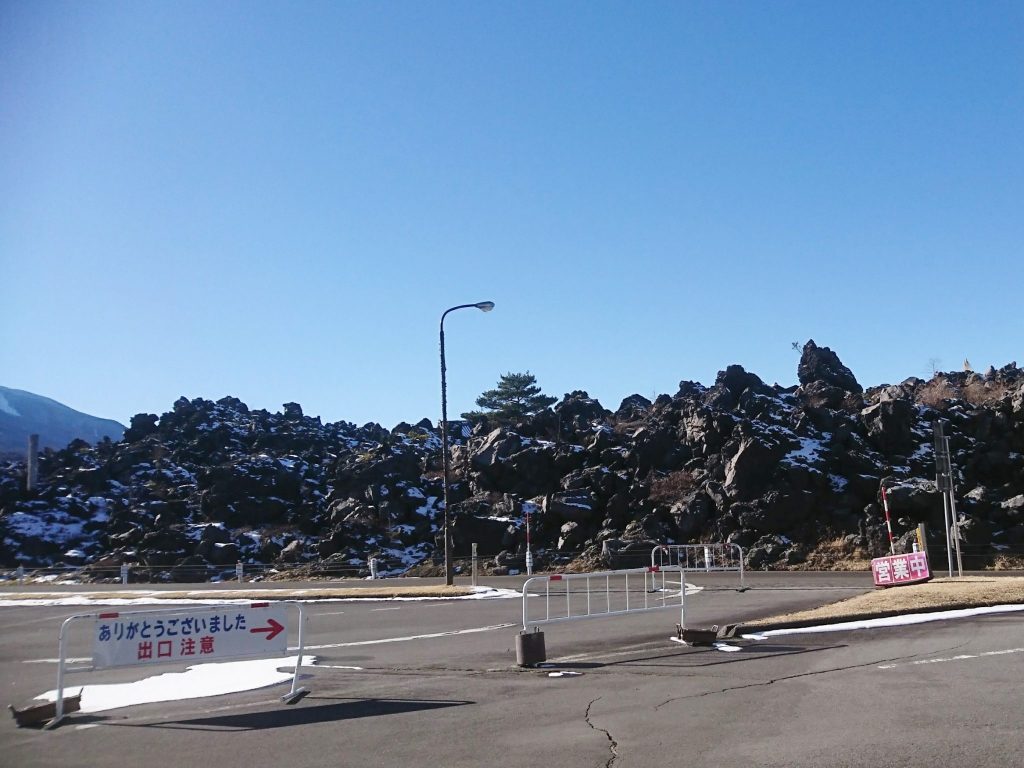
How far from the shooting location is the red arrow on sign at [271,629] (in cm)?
986

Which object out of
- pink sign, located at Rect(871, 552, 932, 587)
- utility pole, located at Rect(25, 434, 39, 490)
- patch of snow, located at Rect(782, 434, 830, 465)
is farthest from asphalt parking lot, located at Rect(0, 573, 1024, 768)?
utility pole, located at Rect(25, 434, 39, 490)

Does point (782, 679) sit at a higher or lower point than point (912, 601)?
lower

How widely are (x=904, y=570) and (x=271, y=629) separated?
55.4 ft

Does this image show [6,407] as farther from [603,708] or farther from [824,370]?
[603,708]

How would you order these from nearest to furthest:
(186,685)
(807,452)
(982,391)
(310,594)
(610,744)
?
1. (610,744)
2. (186,685)
3. (310,594)
4. (807,452)
5. (982,391)

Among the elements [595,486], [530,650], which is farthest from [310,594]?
[595,486]

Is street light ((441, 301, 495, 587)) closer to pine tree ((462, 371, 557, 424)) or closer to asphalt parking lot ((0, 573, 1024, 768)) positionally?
asphalt parking lot ((0, 573, 1024, 768))

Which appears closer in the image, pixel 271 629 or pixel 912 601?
pixel 271 629

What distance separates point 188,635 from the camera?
947 cm

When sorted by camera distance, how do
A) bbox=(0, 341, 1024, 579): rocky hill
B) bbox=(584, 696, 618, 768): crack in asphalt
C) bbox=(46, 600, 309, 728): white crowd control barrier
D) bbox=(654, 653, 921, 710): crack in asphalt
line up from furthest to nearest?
bbox=(0, 341, 1024, 579): rocky hill
bbox=(46, 600, 309, 728): white crowd control barrier
bbox=(654, 653, 921, 710): crack in asphalt
bbox=(584, 696, 618, 768): crack in asphalt

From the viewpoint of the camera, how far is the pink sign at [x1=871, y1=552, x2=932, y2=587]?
2105 cm

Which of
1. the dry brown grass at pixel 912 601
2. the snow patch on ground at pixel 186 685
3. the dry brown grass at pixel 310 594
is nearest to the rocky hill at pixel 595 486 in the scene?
the dry brown grass at pixel 310 594

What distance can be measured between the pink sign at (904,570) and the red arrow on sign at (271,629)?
16.4 meters

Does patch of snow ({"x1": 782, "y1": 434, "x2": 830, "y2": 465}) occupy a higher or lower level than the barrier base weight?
higher
